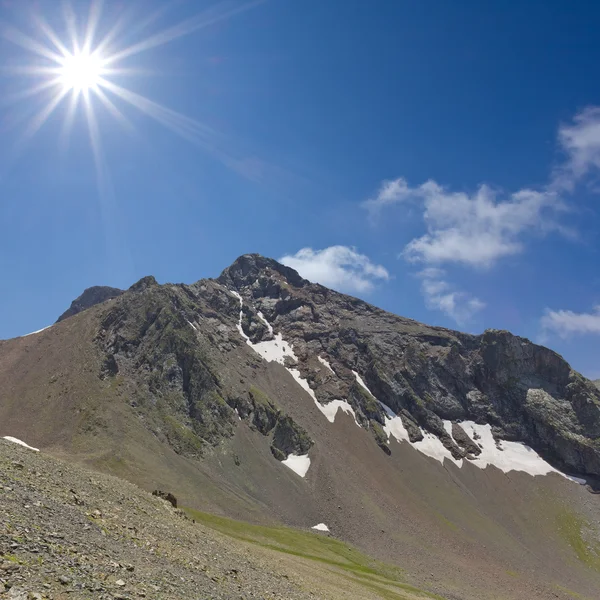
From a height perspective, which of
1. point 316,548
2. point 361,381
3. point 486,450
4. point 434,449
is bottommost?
point 316,548

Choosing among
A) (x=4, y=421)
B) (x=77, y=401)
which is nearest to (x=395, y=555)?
(x=77, y=401)

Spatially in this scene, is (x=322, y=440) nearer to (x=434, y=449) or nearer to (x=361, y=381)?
(x=434, y=449)

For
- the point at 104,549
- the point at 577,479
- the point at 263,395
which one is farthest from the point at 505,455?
the point at 104,549

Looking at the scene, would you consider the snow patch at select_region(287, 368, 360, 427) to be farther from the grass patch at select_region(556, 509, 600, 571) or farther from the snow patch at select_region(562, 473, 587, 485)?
the snow patch at select_region(562, 473, 587, 485)

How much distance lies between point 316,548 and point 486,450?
11853 cm

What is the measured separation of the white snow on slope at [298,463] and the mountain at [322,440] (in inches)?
19.8

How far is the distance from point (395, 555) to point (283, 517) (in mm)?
26463

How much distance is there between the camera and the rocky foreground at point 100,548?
16.0 metres

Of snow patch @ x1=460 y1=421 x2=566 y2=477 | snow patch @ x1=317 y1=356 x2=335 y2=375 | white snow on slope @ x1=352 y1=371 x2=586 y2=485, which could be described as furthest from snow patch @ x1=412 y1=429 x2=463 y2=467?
snow patch @ x1=317 y1=356 x2=335 y2=375

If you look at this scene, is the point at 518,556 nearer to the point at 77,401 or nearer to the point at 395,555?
the point at 395,555

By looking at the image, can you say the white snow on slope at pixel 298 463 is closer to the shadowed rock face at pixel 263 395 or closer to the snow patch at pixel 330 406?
the shadowed rock face at pixel 263 395

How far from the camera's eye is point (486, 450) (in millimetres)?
177625

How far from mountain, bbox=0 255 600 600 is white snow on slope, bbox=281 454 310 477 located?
1.65ft

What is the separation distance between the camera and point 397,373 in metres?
198
